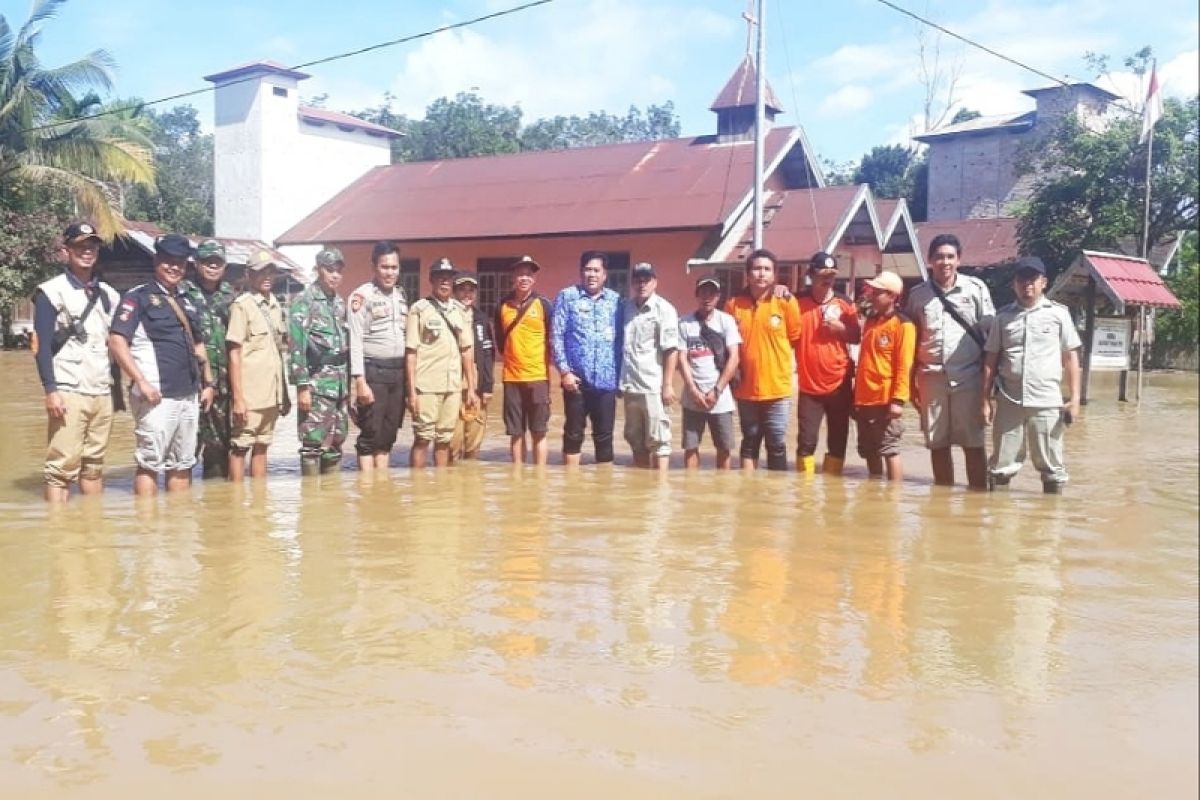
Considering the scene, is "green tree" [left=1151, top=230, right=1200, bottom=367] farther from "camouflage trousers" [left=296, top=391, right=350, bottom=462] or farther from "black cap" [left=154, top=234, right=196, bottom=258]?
"black cap" [left=154, top=234, right=196, bottom=258]

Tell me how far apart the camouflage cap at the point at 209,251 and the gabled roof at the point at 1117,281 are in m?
10.2

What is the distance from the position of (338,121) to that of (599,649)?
2182cm

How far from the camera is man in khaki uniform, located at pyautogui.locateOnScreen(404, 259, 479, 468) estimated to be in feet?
22.4

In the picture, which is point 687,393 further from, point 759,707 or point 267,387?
point 759,707

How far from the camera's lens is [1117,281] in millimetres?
12789

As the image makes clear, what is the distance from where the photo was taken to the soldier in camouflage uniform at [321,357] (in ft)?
20.9

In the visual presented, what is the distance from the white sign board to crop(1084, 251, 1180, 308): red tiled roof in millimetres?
533

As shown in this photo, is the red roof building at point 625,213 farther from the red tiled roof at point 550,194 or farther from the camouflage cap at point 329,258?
the camouflage cap at point 329,258

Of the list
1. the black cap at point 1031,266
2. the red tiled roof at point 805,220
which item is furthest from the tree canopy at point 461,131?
the black cap at point 1031,266

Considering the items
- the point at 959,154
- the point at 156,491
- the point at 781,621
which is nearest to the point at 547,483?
the point at 156,491

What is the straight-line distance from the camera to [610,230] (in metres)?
18.7

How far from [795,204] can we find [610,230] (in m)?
3.24

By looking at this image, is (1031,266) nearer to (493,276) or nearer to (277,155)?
(493,276)

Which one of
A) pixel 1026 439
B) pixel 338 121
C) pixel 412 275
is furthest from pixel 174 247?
pixel 338 121
